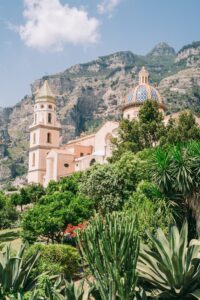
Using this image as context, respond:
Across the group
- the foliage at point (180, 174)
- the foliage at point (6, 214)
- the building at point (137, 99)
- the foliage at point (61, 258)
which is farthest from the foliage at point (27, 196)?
the foliage at point (180, 174)

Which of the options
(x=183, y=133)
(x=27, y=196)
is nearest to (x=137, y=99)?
(x=27, y=196)

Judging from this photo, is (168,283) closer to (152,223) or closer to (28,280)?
(28,280)

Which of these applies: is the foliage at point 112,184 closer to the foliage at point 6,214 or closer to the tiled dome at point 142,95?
the foliage at point 6,214

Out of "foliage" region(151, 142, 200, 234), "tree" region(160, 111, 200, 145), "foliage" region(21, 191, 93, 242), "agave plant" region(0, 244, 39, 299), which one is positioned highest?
"tree" region(160, 111, 200, 145)

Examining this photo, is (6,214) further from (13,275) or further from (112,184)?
(13,275)

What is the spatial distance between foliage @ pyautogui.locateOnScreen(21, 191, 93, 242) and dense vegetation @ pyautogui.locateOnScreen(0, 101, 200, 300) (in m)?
0.05

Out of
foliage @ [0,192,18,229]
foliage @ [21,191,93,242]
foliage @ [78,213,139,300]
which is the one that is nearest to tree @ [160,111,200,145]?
foliage @ [21,191,93,242]

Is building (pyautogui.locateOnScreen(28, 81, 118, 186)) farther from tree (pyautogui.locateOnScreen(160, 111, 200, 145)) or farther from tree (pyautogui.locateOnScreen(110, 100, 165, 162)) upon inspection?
tree (pyautogui.locateOnScreen(160, 111, 200, 145))

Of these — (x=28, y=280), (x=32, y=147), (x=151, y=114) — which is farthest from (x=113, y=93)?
(x=28, y=280)

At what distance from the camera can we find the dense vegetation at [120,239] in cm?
1045

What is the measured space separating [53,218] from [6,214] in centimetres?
1511

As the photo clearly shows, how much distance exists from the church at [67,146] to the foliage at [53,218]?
85.8 feet

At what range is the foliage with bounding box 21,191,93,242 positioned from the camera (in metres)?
21.2

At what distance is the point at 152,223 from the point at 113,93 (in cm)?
16759
